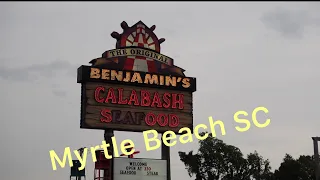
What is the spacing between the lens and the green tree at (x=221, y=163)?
59625 mm

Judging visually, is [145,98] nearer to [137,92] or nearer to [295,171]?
[137,92]

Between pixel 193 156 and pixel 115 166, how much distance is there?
111 feet

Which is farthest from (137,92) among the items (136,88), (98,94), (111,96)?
(98,94)

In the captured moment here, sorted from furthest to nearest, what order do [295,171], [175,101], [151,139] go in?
1. [295,171]
2. [175,101]
3. [151,139]

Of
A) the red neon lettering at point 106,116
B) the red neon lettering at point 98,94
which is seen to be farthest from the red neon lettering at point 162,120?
the red neon lettering at point 98,94

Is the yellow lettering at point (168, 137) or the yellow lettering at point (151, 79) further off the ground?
the yellow lettering at point (151, 79)

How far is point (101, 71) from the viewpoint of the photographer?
2805 cm

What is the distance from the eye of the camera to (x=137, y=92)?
2877 centimetres

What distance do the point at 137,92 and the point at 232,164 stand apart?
33737 mm

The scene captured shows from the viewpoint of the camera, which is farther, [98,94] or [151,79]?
[151,79]

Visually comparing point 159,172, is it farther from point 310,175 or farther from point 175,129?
point 310,175

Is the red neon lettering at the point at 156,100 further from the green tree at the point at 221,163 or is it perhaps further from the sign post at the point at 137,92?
the green tree at the point at 221,163

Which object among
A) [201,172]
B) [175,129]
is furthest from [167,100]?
[201,172]

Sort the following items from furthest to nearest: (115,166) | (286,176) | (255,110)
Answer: (286,176)
(115,166)
(255,110)
